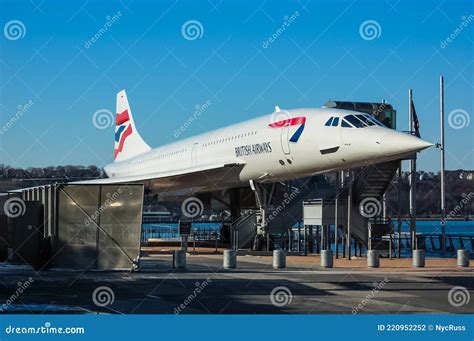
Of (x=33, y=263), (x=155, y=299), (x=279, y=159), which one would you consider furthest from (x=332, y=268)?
(x=155, y=299)

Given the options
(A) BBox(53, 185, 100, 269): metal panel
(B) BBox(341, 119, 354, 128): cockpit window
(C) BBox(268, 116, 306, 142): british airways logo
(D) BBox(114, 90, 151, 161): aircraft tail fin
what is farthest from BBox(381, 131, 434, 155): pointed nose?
(D) BBox(114, 90, 151, 161): aircraft tail fin

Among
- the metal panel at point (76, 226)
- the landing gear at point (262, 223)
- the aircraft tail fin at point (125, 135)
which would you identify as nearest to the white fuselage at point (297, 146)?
the landing gear at point (262, 223)

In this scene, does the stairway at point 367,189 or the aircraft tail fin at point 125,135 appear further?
the aircraft tail fin at point 125,135

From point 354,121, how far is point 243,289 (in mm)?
11517

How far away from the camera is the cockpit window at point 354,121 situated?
27.5 meters

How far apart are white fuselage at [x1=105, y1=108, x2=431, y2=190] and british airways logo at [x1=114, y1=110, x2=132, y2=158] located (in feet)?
66.3

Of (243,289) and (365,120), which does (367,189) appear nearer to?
(365,120)

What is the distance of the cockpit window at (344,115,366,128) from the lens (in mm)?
27475

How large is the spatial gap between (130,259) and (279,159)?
9.36m

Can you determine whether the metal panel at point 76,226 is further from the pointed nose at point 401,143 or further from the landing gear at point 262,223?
the landing gear at point 262,223

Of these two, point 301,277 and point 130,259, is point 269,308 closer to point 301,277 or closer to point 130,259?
point 301,277

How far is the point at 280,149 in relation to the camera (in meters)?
30.5

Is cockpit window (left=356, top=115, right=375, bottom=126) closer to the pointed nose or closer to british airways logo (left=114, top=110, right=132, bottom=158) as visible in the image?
the pointed nose

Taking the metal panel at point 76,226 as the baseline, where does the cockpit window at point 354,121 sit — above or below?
above
